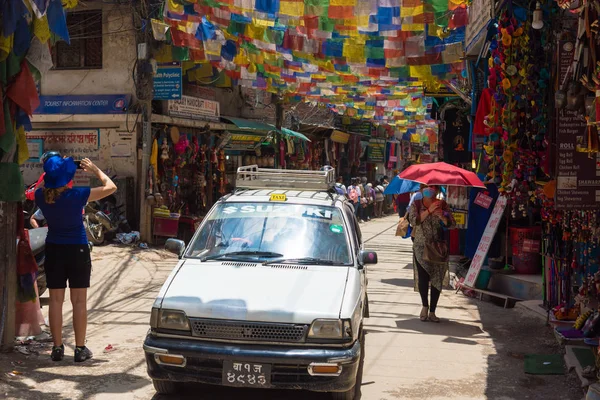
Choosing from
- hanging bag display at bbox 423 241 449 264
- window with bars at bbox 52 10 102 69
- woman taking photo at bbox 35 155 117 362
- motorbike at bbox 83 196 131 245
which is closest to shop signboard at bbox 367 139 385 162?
window with bars at bbox 52 10 102 69

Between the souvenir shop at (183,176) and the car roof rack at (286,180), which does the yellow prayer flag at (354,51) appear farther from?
the car roof rack at (286,180)

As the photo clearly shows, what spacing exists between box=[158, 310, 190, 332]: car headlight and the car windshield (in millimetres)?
998

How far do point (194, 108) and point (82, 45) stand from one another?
3573 millimetres

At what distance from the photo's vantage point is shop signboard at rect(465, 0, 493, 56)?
32.2 feet

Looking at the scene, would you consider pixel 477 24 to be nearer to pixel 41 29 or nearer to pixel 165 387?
pixel 41 29

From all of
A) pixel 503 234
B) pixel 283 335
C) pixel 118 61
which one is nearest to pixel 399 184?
pixel 503 234

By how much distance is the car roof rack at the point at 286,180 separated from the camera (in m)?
8.08


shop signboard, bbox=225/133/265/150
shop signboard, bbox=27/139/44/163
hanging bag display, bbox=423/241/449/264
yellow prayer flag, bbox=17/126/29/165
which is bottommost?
hanging bag display, bbox=423/241/449/264

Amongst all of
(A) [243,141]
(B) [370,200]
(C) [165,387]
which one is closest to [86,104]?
(A) [243,141]

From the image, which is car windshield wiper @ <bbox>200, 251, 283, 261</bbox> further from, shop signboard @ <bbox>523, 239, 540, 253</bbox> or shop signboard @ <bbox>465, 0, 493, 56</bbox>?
shop signboard @ <bbox>523, 239, 540, 253</bbox>

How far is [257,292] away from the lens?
586 centimetres

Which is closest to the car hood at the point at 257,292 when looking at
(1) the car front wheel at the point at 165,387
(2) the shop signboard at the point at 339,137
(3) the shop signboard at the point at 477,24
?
(1) the car front wheel at the point at 165,387

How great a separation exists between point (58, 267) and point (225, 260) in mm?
1724

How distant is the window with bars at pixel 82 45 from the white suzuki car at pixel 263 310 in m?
12.7
